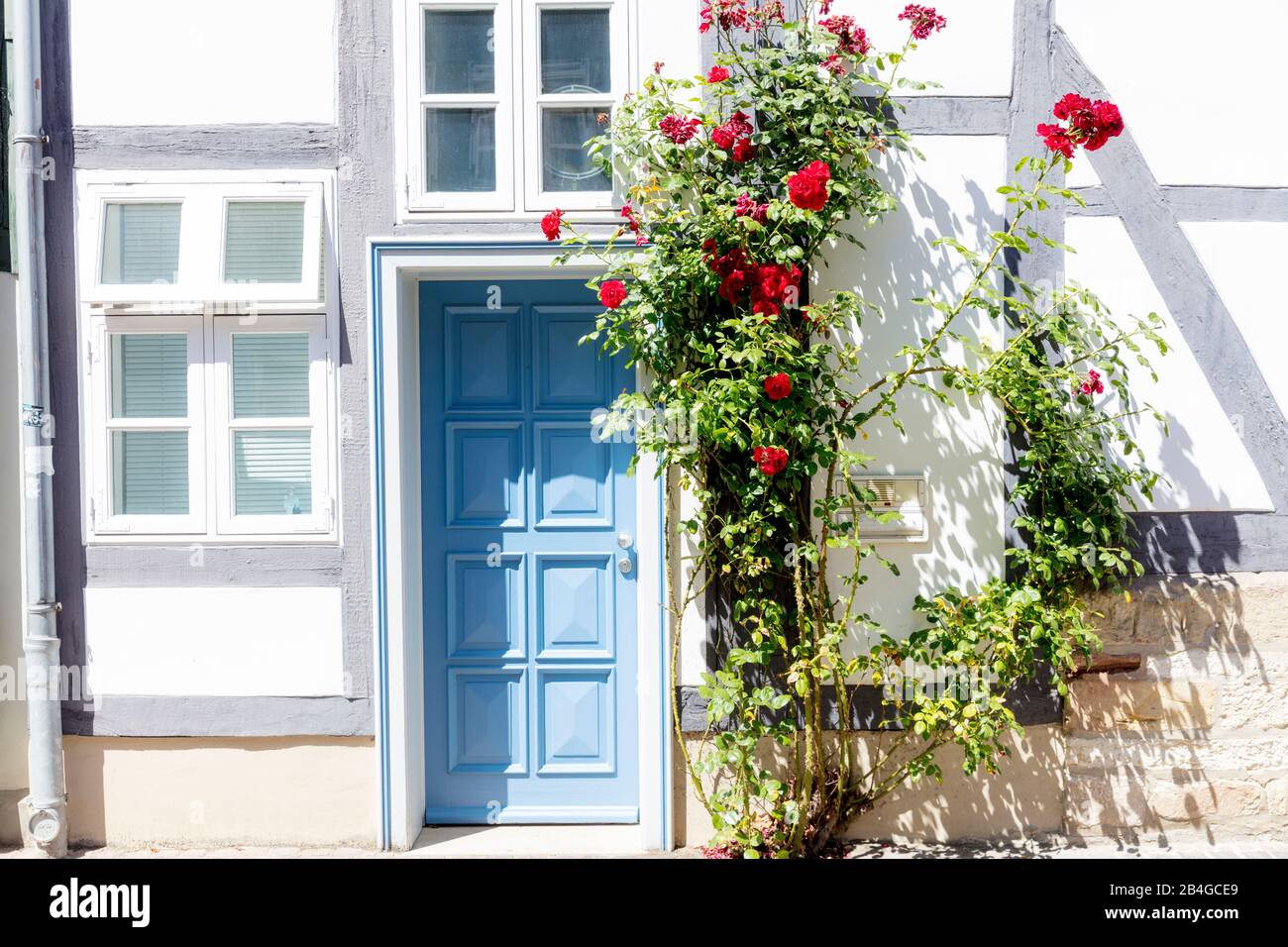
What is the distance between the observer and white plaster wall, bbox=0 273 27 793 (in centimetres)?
382

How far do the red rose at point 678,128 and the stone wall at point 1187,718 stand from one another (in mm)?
2392

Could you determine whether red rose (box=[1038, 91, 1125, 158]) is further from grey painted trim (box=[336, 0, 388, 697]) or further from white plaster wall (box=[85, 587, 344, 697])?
white plaster wall (box=[85, 587, 344, 697])

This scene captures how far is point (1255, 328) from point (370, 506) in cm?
349

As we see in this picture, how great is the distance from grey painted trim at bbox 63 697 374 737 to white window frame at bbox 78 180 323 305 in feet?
5.09

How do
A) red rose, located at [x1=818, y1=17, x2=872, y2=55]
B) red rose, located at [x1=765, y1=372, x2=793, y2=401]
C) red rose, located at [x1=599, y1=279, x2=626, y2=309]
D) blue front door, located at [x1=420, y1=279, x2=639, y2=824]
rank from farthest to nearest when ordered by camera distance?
blue front door, located at [x1=420, y1=279, x2=639, y2=824] < red rose, located at [x1=818, y1=17, x2=872, y2=55] < red rose, located at [x1=599, y1=279, x2=626, y2=309] < red rose, located at [x1=765, y1=372, x2=793, y2=401]

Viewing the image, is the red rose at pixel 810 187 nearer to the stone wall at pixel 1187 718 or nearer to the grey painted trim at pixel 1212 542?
the grey painted trim at pixel 1212 542

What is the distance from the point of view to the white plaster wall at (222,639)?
12.5 feet

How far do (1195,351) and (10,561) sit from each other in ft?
15.4

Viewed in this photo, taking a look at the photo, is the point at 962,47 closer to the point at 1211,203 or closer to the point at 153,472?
the point at 1211,203

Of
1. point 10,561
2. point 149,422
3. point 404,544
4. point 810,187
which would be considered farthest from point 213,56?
point 810,187

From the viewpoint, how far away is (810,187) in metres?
3.27

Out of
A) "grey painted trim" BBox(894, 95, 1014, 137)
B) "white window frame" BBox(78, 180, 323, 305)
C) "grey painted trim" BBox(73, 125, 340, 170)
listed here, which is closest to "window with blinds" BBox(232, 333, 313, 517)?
"white window frame" BBox(78, 180, 323, 305)
